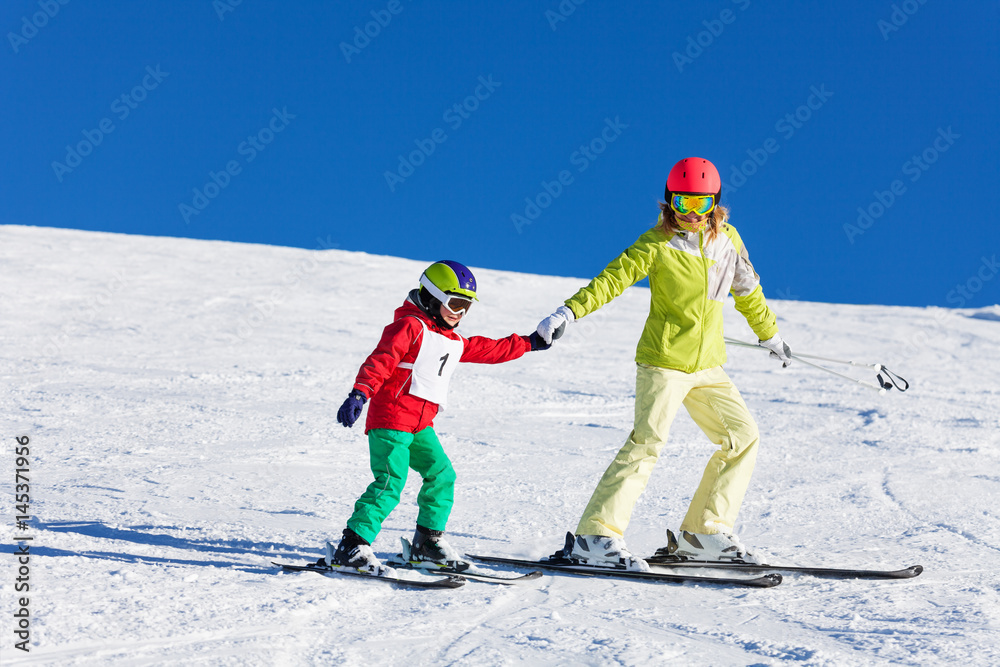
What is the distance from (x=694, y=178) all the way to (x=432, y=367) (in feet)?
5.20

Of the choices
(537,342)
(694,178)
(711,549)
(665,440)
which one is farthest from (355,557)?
(694,178)

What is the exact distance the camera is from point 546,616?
11.2 feet

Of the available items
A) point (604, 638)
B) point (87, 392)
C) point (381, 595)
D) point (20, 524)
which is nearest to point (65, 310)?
point (87, 392)

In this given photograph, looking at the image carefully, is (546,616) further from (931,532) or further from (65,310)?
(65,310)

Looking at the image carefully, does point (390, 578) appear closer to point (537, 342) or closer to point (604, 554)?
point (604, 554)

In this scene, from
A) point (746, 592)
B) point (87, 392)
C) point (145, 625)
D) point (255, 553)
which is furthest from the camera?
point (87, 392)

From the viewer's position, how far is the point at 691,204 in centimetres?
429

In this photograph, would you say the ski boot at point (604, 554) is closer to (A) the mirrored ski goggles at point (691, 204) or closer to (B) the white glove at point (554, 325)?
(B) the white glove at point (554, 325)

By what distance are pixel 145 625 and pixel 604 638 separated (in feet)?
5.36

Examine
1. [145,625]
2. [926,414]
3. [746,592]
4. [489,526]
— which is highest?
[926,414]

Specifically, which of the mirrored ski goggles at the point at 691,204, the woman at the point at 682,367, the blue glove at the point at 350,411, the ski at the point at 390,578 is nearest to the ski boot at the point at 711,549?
the woman at the point at 682,367

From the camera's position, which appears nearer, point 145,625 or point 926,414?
point 145,625

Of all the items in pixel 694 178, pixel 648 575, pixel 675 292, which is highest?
pixel 694 178

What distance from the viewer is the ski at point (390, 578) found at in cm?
374
